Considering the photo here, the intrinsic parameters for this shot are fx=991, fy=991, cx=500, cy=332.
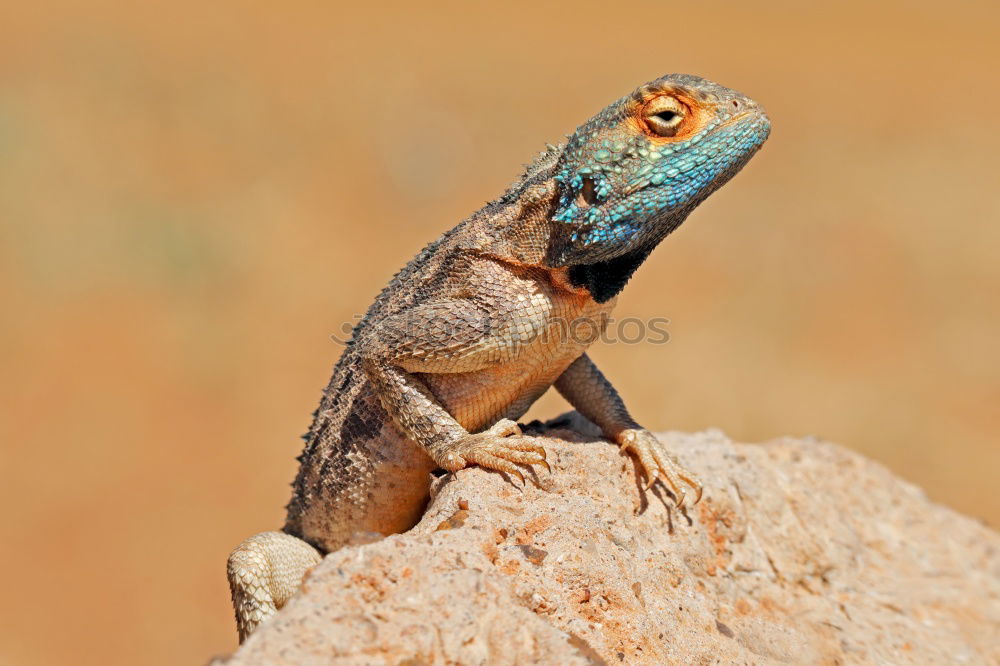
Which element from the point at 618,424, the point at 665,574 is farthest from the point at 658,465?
the point at 665,574

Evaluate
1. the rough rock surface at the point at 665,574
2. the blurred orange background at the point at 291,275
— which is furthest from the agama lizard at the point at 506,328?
the blurred orange background at the point at 291,275

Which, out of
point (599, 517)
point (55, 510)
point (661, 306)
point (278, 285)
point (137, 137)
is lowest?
point (55, 510)

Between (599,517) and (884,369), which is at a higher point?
(884,369)

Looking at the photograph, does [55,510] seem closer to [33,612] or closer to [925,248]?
[33,612]

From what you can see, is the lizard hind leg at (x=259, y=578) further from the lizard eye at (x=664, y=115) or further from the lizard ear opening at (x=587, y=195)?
the lizard eye at (x=664, y=115)

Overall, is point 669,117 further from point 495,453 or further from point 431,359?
point 495,453

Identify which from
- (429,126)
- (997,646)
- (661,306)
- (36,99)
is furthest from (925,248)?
(36,99)

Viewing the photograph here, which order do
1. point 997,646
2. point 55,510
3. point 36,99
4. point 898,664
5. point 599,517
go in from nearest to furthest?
point 599,517, point 898,664, point 997,646, point 55,510, point 36,99

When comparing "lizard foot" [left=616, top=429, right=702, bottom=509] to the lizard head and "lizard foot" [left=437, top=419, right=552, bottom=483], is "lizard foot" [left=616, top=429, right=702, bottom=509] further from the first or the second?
the lizard head
